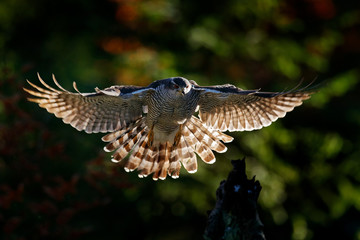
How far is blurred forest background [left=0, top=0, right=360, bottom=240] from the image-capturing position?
739 cm

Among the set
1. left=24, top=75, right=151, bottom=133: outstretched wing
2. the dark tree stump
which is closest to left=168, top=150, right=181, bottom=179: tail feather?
left=24, top=75, right=151, bottom=133: outstretched wing

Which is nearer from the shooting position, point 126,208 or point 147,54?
point 126,208

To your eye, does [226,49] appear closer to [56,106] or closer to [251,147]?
[251,147]

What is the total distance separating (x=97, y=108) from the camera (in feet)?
14.3

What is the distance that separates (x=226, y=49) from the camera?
827cm

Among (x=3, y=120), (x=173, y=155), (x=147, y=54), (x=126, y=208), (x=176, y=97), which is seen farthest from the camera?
(x=147, y=54)

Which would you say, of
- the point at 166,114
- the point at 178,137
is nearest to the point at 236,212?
the point at 166,114

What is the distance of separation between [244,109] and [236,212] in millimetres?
1646

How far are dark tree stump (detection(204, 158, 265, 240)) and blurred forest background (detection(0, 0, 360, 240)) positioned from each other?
345 cm

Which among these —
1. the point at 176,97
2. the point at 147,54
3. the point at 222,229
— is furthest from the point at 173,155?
the point at 147,54

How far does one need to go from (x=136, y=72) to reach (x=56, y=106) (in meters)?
3.52

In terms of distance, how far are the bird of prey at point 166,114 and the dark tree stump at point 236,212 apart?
41.1 inches

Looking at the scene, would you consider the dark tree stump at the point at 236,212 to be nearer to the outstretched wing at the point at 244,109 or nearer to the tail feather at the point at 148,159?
the outstretched wing at the point at 244,109

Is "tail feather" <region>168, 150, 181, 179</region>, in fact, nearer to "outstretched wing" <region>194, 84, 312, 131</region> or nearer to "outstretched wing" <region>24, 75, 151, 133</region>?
"outstretched wing" <region>194, 84, 312, 131</region>
